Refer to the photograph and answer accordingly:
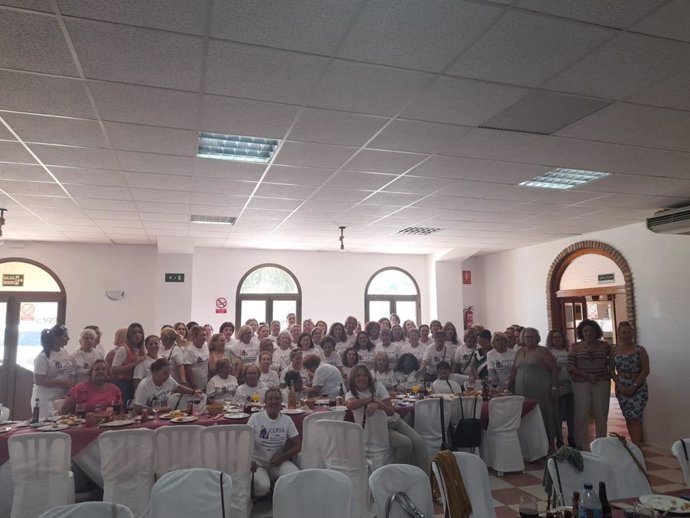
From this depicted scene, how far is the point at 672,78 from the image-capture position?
2975 mm

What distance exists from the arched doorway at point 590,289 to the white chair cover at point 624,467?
504 cm

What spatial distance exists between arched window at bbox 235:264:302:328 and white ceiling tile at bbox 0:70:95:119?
743 cm

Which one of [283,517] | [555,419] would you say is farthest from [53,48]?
[555,419]

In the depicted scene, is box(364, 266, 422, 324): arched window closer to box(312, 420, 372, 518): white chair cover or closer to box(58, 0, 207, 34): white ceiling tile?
box(312, 420, 372, 518): white chair cover

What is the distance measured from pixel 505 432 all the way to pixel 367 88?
13.5ft

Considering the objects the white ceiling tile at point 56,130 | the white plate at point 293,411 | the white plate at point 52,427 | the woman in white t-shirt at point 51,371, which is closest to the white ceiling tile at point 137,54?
the white ceiling tile at point 56,130

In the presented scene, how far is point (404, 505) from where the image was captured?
8.28ft

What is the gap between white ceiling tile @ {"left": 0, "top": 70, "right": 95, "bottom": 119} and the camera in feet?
9.70

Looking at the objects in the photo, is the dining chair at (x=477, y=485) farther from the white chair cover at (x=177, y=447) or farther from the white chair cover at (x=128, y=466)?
the white chair cover at (x=128, y=466)

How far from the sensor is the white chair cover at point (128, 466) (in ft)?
12.1

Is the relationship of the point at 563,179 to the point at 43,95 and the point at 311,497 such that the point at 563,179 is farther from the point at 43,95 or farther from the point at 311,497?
the point at 43,95

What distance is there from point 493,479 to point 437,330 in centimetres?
238

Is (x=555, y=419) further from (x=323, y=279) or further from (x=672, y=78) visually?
(x=323, y=279)

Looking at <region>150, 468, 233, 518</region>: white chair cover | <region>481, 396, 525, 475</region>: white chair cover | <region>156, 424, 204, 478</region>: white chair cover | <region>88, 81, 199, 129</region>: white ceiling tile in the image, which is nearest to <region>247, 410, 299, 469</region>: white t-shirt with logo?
<region>156, 424, 204, 478</region>: white chair cover
